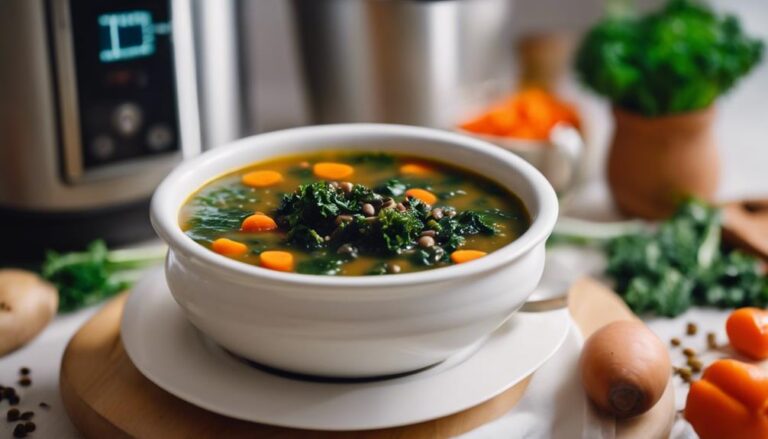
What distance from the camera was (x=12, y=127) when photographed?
2.09m

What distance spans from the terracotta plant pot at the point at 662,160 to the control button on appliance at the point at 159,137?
1.12 metres

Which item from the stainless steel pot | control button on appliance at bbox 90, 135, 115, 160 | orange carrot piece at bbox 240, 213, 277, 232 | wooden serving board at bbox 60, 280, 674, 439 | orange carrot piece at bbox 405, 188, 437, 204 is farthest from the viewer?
the stainless steel pot

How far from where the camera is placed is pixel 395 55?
2.54m

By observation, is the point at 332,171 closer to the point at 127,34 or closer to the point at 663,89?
the point at 127,34

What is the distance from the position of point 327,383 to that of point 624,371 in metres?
0.46

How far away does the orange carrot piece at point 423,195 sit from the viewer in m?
1.70

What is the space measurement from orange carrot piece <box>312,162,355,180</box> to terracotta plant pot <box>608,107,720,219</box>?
3.14 ft

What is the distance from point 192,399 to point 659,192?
1486 mm

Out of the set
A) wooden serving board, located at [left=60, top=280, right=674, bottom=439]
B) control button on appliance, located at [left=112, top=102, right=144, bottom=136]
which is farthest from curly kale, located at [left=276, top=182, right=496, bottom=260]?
control button on appliance, located at [left=112, top=102, right=144, bottom=136]

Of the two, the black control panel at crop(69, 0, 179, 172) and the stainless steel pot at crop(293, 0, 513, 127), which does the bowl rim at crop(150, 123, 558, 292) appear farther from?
the stainless steel pot at crop(293, 0, 513, 127)

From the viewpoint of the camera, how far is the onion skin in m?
1.49

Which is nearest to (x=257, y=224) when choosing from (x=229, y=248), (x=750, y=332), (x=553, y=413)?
(x=229, y=248)

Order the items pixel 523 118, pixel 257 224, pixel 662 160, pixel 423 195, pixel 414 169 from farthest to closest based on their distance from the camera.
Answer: pixel 523 118
pixel 662 160
pixel 414 169
pixel 423 195
pixel 257 224

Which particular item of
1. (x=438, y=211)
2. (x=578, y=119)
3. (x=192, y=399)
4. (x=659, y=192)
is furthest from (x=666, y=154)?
(x=192, y=399)
